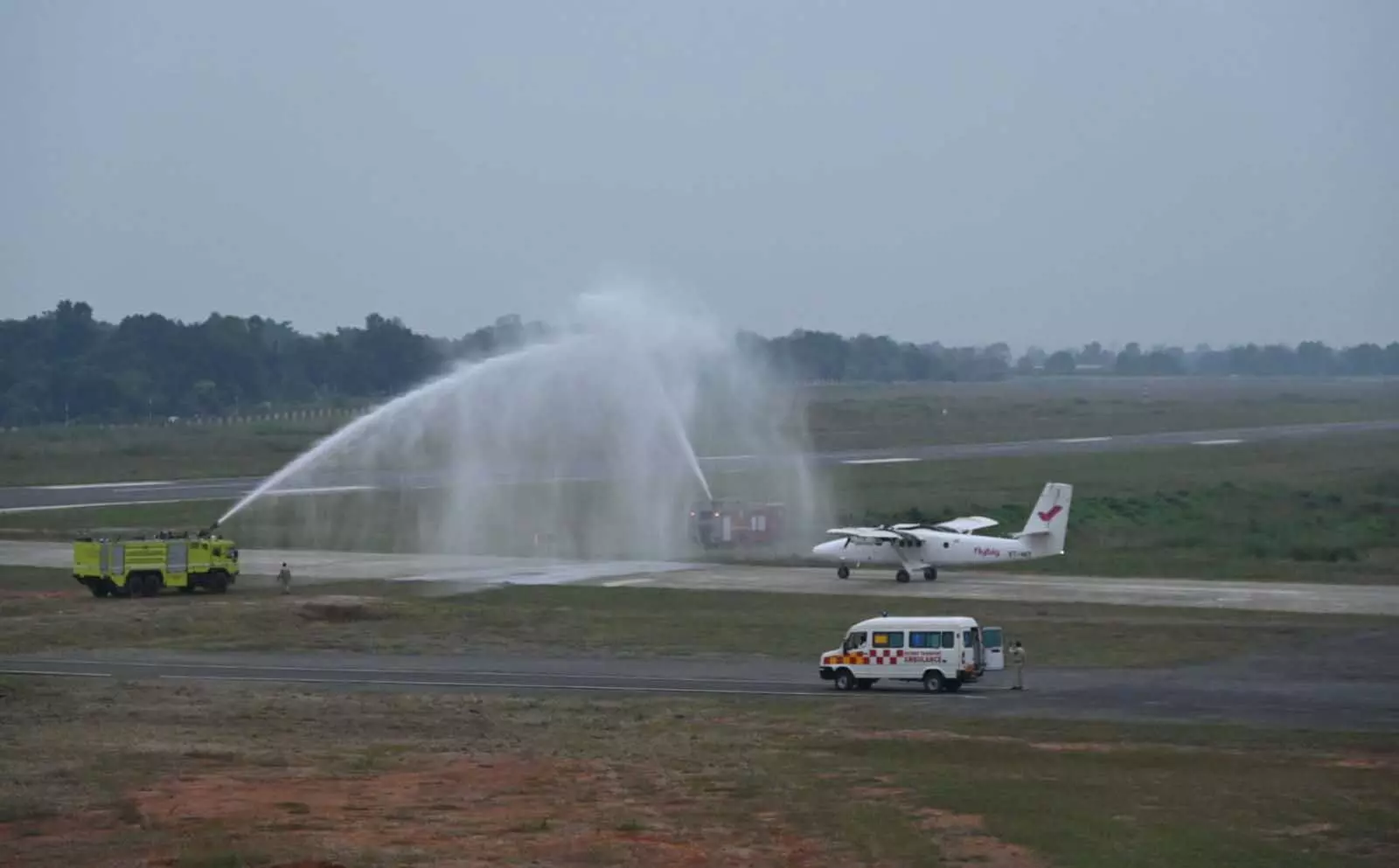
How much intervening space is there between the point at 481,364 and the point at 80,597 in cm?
2235

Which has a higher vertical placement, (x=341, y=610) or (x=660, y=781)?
(x=341, y=610)

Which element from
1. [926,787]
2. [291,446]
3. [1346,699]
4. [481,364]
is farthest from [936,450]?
[926,787]

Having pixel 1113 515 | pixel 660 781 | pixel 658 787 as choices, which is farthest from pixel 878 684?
pixel 1113 515

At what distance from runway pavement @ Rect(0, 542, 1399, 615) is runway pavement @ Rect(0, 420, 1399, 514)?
2109 centimetres

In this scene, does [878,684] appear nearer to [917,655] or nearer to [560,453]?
[917,655]

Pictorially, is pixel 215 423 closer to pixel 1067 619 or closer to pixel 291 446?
pixel 291 446

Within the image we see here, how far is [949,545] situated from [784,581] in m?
6.59

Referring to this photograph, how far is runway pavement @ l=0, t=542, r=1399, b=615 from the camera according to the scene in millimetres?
57281

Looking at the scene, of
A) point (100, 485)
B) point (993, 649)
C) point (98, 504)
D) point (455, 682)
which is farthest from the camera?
point (100, 485)

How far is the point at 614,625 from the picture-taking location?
52.5m

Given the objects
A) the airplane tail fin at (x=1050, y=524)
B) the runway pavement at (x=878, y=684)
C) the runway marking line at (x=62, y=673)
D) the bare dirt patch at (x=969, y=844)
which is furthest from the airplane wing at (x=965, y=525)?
the bare dirt patch at (x=969, y=844)

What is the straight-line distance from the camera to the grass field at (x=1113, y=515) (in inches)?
2741

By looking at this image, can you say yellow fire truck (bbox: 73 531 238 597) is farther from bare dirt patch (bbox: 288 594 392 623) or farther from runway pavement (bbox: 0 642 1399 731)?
runway pavement (bbox: 0 642 1399 731)

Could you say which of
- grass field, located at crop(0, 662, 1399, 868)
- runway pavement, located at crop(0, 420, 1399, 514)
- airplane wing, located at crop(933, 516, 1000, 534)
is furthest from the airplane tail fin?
runway pavement, located at crop(0, 420, 1399, 514)
